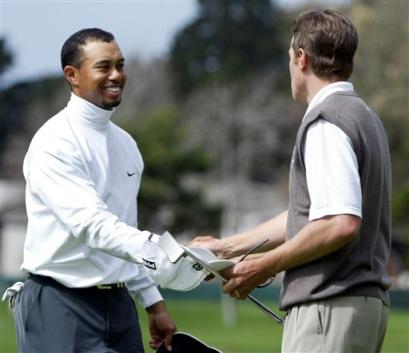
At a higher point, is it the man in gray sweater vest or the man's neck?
the man's neck

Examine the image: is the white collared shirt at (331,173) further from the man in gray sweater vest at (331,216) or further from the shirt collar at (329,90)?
the shirt collar at (329,90)

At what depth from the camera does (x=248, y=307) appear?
45156 millimetres

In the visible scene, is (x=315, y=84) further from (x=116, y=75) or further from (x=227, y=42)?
(x=227, y=42)

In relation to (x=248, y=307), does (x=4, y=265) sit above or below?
below

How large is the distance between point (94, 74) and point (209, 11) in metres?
92.2

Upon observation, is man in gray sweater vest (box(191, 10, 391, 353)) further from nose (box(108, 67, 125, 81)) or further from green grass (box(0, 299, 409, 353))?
green grass (box(0, 299, 409, 353))

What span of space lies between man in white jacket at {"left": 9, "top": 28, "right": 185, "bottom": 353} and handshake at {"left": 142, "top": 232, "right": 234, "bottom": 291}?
21 centimetres

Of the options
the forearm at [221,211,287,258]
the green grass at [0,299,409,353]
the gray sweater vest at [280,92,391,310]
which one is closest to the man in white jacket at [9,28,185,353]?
the forearm at [221,211,287,258]

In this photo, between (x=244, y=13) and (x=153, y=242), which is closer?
(x=153, y=242)

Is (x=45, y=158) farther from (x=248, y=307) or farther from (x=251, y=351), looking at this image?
(x=248, y=307)

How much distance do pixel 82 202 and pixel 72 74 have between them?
86 cm

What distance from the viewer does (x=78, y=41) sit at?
7605 millimetres

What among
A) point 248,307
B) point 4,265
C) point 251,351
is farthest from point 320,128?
point 4,265

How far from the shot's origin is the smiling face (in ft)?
24.6
